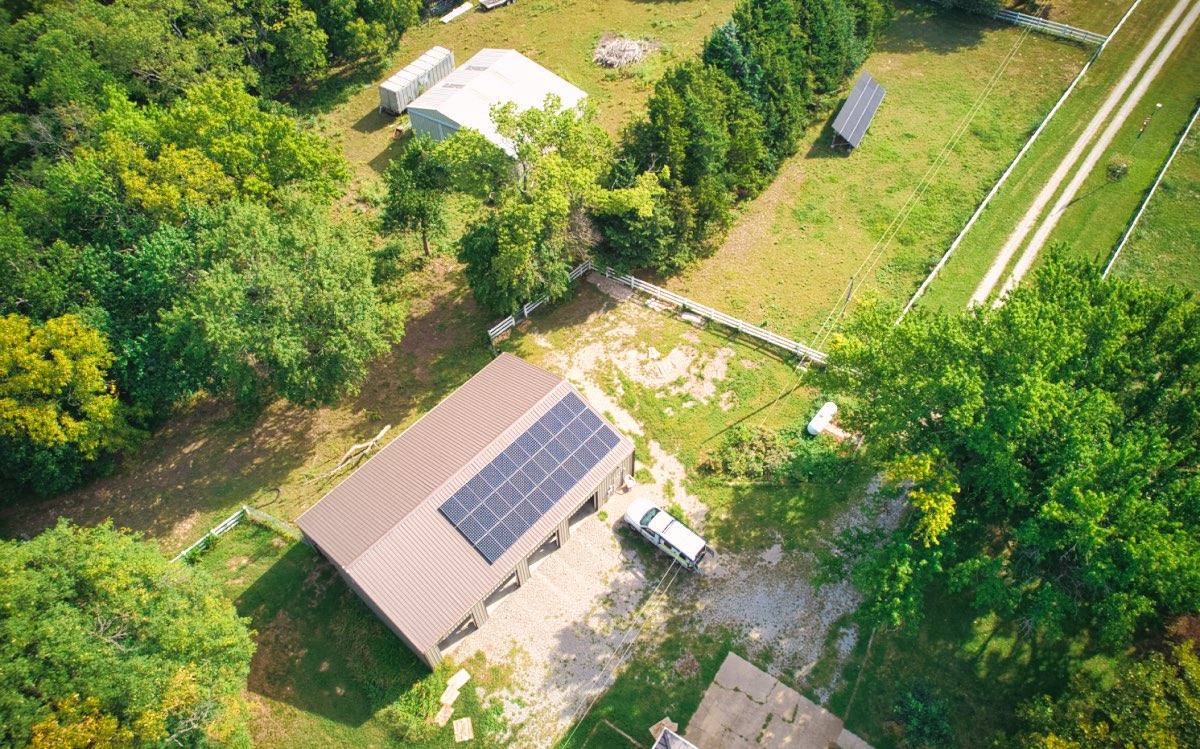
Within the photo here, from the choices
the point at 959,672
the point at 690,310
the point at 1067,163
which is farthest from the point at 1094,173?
the point at 959,672

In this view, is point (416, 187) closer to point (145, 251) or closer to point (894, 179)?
point (145, 251)

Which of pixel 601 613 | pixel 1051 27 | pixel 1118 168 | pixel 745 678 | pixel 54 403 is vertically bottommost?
pixel 601 613

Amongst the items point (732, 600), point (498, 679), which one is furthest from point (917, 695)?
point (498, 679)

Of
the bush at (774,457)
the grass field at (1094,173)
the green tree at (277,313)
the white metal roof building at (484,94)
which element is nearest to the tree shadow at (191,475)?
the green tree at (277,313)

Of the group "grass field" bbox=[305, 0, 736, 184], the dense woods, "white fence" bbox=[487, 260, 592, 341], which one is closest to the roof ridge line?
the dense woods

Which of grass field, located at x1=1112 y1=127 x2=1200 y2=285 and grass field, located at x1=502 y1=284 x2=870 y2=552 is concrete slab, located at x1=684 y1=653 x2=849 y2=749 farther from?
grass field, located at x1=1112 y1=127 x2=1200 y2=285

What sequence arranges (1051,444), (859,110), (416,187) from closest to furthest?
(1051,444), (416,187), (859,110)

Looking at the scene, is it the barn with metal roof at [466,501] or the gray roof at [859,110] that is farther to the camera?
the gray roof at [859,110]

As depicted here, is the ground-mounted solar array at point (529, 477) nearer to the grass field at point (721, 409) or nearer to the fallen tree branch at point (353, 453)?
the grass field at point (721, 409)
